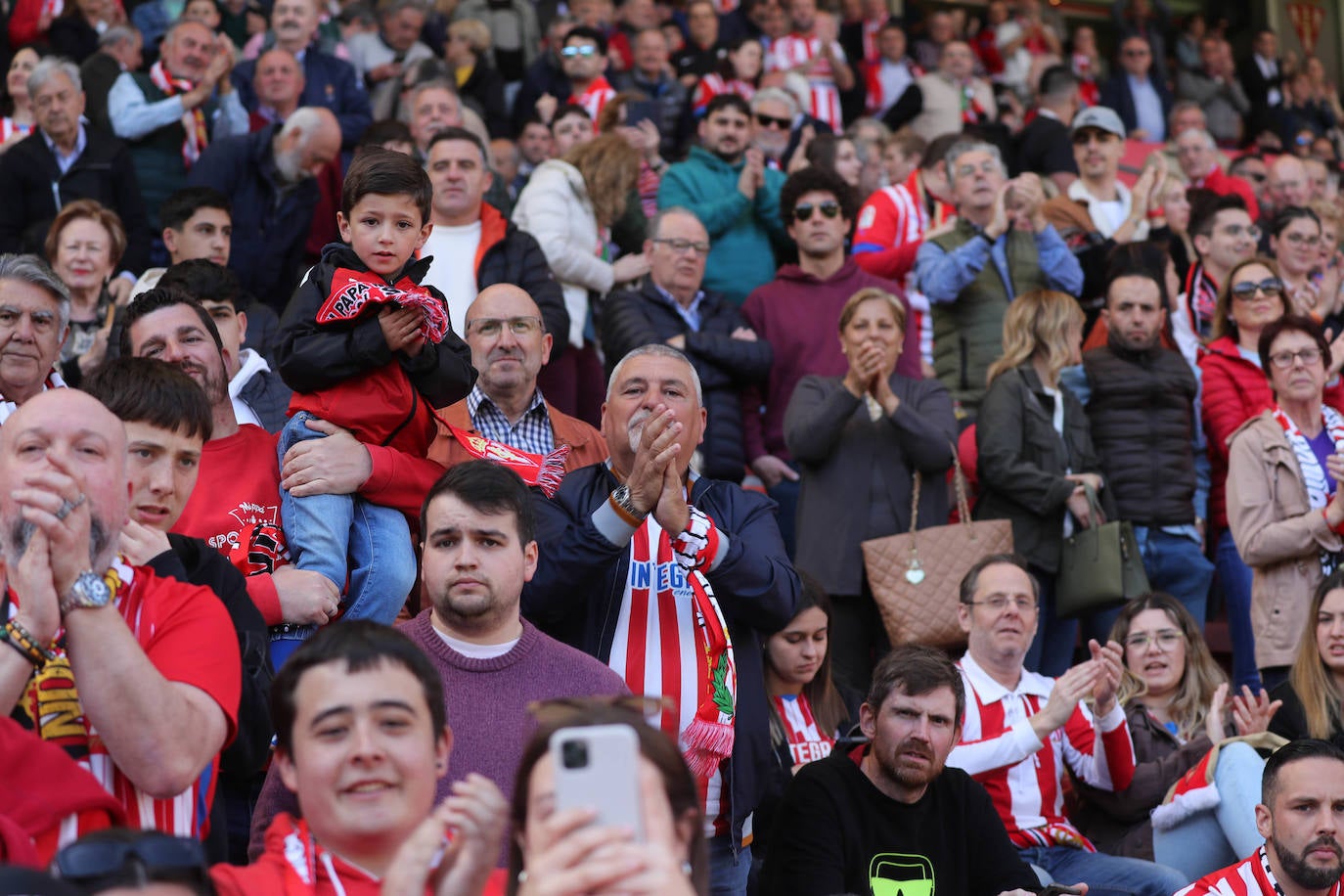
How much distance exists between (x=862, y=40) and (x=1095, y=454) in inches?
273

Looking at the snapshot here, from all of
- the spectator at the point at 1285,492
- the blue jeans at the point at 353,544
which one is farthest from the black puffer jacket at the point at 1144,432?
the blue jeans at the point at 353,544

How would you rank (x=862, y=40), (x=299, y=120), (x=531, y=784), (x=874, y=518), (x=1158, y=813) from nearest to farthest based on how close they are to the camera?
(x=531, y=784), (x=1158, y=813), (x=874, y=518), (x=299, y=120), (x=862, y=40)

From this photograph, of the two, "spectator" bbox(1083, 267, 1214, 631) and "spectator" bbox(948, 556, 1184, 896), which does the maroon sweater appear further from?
"spectator" bbox(948, 556, 1184, 896)

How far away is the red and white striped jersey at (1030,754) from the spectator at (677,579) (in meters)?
1.12

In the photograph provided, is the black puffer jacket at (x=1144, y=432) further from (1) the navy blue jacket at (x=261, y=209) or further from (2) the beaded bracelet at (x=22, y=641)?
(2) the beaded bracelet at (x=22, y=641)

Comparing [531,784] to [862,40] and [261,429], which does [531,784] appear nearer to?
[261,429]

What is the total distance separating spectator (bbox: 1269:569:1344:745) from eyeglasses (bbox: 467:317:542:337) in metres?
2.80

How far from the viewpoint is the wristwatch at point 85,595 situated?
2.73 meters

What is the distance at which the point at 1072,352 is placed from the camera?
7117mm

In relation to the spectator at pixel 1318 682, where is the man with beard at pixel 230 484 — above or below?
above

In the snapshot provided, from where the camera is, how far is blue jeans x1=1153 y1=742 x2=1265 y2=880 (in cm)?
530

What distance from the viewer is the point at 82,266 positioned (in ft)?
21.0

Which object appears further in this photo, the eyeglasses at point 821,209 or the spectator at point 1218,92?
the spectator at point 1218,92

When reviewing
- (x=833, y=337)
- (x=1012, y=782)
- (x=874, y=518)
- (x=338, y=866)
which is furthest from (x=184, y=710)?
(x=833, y=337)
